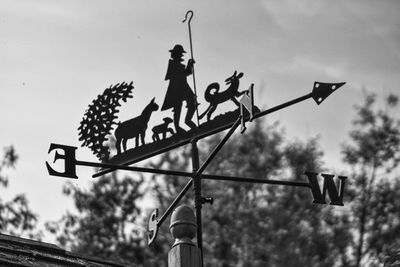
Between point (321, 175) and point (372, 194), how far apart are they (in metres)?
13.3

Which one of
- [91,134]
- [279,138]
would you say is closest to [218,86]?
[91,134]

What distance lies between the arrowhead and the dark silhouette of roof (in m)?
1.49

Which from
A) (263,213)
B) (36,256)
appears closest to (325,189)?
(36,256)

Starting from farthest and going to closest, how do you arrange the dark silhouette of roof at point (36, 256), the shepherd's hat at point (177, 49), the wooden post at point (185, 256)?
the shepherd's hat at point (177, 49), the dark silhouette of roof at point (36, 256), the wooden post at point (185, 256)

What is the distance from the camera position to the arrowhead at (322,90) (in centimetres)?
449

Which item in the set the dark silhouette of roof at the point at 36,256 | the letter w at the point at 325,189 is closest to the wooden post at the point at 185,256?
the dark silhouette of roof at the point at 36,256

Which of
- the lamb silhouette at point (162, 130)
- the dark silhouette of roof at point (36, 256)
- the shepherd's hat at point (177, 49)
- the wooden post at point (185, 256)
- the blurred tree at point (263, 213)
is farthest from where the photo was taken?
the blurred tree at point (263, 213)

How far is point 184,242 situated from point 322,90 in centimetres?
119

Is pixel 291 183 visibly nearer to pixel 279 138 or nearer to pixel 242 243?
pixel 242 243

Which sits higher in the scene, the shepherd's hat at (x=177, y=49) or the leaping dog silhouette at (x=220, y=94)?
the shepherd's hat at (x=177, y=49)

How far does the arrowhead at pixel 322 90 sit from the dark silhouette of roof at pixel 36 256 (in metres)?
1.49

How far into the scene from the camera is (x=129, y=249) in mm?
19703

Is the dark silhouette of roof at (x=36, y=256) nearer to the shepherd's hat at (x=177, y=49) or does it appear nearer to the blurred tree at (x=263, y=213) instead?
the shepherd's hat at (x=177, y=49)

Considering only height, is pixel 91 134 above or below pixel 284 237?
above
